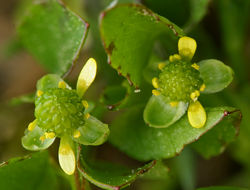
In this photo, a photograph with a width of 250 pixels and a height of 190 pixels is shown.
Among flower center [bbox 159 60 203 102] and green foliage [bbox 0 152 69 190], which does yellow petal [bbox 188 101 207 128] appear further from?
green foliage [bbox 0 152 69 190]

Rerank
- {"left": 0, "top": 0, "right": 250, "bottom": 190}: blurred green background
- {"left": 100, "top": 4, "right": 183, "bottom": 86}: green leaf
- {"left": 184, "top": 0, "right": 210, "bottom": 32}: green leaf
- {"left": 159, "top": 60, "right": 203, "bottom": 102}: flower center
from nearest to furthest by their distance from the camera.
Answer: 1. {"left": 100, "top": 4, "right": 183, "bottom": 86}: green leaf
2. {"left": 159, "top": 60, "right": 203, "bottom": 102}: flower center
3. {"left": 184, "top": 0, "right": 210, "bottom": 32}: green leaf
4. {"left": 0, "top": 0, "right": 250, "bottom": 190}: blurred green background

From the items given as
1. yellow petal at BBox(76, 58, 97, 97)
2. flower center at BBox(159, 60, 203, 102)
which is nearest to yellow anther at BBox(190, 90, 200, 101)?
flower center at BBox(159, 60, 203, 102)

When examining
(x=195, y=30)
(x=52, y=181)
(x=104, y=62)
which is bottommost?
(x=52, y=181)

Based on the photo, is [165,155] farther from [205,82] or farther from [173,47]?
[173,47]

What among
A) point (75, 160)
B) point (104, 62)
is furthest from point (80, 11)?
point (75, 160)

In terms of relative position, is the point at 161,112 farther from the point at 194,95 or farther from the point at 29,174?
the point at 29,174

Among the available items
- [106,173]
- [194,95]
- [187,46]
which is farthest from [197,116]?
[106,173]

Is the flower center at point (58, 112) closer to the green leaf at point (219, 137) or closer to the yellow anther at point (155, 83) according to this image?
the yellow anther at point (155, 83)
